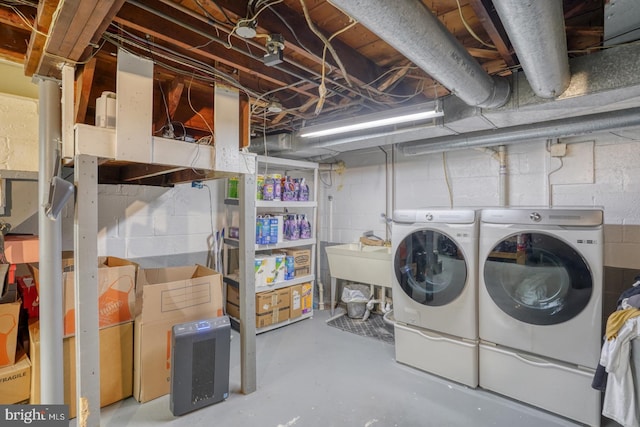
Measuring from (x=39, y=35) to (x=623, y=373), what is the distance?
3.57m

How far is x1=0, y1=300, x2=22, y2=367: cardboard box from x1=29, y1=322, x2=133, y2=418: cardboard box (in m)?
0.09

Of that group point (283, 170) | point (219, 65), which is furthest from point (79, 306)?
point (283, 170)

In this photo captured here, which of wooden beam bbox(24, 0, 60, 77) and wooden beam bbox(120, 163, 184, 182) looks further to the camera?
wooden beam bbox(120, 163, 184, 182)

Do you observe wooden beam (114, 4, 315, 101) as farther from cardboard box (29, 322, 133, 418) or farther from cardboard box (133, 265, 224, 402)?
cardboard box (29, 322, 133, 418)

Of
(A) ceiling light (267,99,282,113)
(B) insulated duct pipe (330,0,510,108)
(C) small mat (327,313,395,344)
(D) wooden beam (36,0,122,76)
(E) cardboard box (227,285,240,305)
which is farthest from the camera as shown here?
(E) cardboard box (227,285,240,305)

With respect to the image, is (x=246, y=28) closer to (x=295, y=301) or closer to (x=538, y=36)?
(x=538, y=36)

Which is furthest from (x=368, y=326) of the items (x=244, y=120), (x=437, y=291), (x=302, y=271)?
(x=244, y=120)

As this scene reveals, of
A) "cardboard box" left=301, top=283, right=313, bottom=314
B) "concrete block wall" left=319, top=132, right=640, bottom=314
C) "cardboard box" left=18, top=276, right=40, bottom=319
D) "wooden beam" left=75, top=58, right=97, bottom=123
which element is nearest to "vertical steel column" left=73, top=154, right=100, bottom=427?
"wooden beam" left=75, top=58, right=97, bottom=123

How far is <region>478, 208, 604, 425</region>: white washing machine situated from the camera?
2027 millimetres

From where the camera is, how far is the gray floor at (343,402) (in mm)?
2109

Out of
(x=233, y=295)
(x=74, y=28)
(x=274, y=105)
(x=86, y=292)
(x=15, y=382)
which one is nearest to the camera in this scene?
(x=74, y=28)

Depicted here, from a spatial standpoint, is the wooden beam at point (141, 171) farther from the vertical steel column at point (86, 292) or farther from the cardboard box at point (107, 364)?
the cardboard box at point (107, 364)

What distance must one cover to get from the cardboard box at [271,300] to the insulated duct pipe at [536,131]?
2.15 metres

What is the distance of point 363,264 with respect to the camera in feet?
11.9
